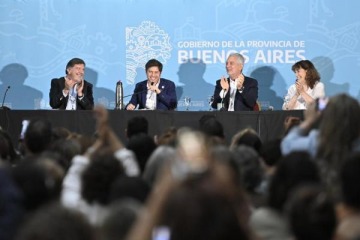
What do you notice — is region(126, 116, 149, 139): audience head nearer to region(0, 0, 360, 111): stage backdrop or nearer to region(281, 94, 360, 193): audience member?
region(281, 94, 360, 193): audience member

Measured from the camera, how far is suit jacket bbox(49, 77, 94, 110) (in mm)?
8797

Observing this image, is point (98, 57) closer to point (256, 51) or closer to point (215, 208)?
point (256, 51)

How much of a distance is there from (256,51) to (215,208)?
7.60 metres

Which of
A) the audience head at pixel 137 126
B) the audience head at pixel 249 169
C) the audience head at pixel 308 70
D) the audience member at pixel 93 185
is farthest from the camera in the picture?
the audience head at pixel 308 70

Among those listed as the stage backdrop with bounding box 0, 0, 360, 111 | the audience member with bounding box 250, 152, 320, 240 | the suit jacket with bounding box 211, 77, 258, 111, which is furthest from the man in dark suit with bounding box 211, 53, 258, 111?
the audience member with bounding box 250, 152, 320, 240

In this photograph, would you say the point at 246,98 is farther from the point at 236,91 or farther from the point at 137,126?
the point at 137,126

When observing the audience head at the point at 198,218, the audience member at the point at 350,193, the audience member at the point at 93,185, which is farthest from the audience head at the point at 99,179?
the audience head at the point at 198,218

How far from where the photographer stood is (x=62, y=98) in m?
8.86

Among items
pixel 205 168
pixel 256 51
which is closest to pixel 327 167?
pixel 205 168

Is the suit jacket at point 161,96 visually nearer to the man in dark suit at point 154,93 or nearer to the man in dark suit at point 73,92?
the man in dark suit at point 154,93

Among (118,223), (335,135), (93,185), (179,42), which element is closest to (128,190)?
(93,185)

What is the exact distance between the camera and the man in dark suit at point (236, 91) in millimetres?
8688

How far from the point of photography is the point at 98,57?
10.1 metres

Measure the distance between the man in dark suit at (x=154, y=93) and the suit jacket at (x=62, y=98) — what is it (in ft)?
1.60
